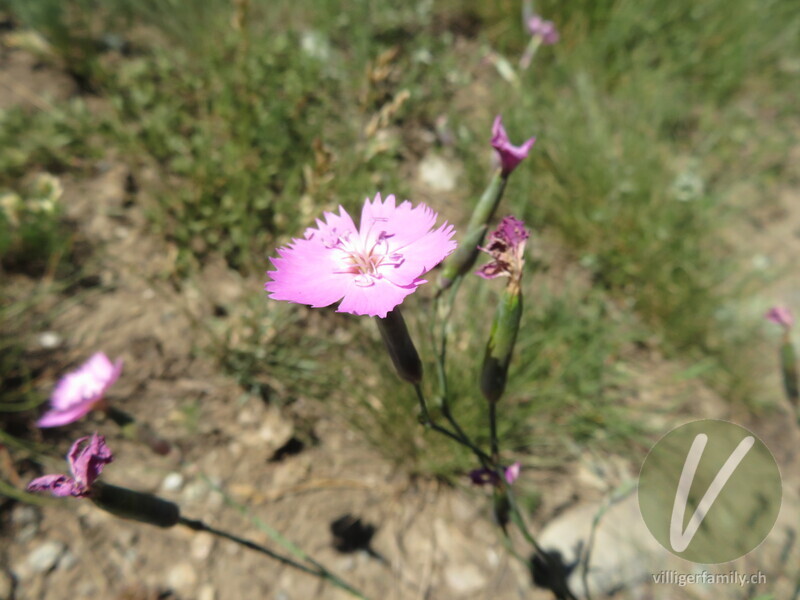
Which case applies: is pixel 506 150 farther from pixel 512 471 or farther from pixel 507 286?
pixel 512 471

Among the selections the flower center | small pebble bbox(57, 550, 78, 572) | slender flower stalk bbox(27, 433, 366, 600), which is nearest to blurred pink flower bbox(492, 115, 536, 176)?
the flower center

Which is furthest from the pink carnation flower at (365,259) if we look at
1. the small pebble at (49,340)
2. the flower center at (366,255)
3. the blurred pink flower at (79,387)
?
the small pebble at (49,340)

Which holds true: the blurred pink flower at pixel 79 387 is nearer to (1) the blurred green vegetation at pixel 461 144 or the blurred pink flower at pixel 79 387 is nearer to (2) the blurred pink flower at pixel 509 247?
(1) the blurred green vegetation at pixel 461 144

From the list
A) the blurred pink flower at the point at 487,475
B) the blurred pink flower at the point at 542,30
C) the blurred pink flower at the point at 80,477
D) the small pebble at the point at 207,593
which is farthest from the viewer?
the blurred pink flower at the point at 542,30

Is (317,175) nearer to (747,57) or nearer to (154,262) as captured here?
(154,262)

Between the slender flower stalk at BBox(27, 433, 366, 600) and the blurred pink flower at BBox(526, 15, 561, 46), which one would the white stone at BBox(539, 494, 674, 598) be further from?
the blurred pink flower at BBox(526, 15, 561, 46)

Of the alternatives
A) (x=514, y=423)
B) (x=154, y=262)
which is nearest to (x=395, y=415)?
(x=514, y=423)

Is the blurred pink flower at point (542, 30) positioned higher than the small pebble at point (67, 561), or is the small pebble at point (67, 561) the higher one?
the blurred pink flower at point (542, 30)
